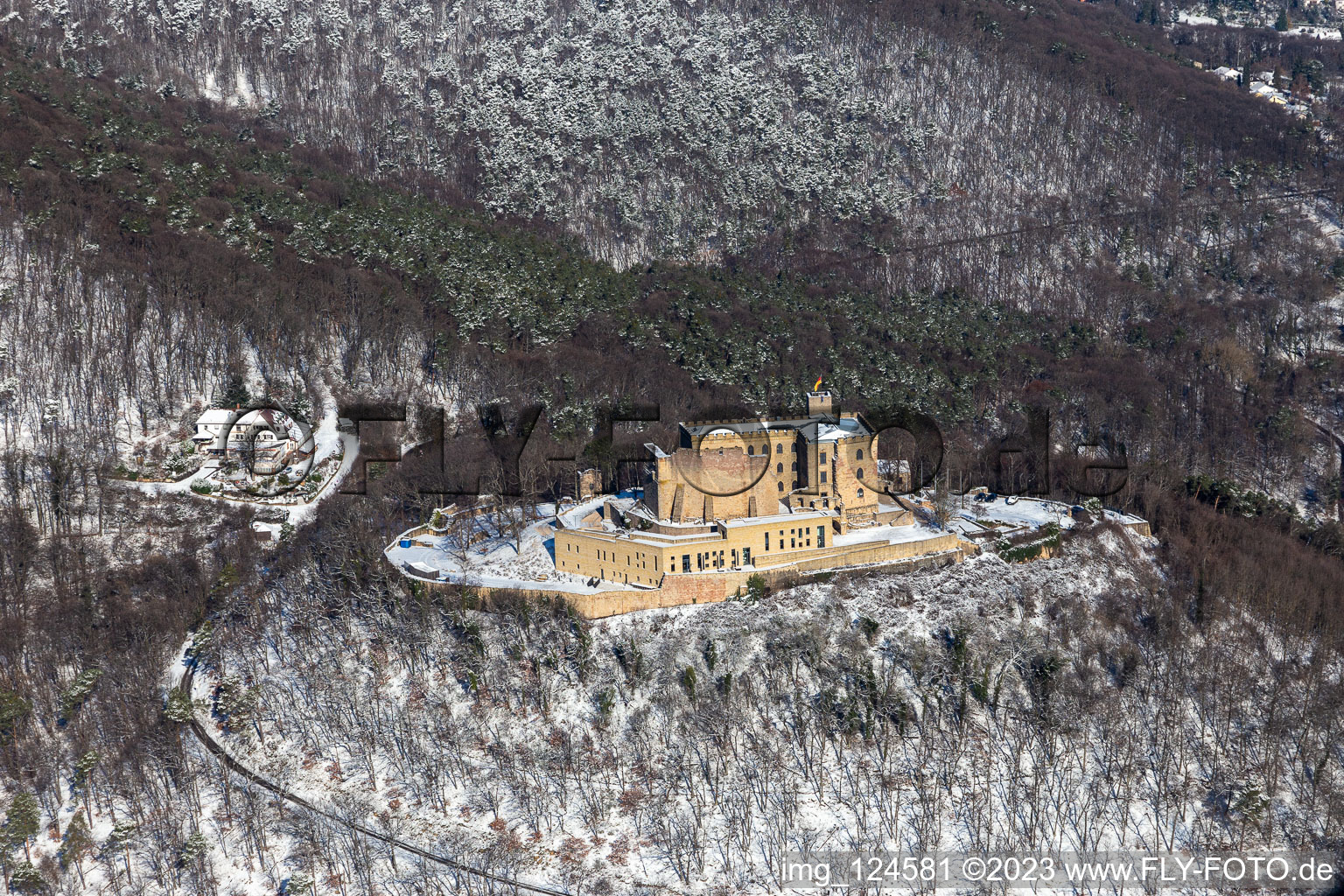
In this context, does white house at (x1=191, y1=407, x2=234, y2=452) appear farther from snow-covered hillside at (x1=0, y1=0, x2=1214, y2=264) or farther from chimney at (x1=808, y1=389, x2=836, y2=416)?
snow-covered hillside at (x1=0, y1=0, x2=1214, y2=264)

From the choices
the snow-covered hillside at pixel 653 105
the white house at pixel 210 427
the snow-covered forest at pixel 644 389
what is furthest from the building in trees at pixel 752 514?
the snow-covered hillside at pixel 653 105

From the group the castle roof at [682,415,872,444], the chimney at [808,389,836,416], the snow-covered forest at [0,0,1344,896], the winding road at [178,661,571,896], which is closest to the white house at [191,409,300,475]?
the snow-covered forest at [0,0,1344,896]

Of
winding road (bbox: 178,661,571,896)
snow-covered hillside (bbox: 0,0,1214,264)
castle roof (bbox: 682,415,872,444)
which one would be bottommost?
winding road (bbox: 178,661,571,896)

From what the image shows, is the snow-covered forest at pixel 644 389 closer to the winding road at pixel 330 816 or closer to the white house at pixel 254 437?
the winding road at pixel 330 816

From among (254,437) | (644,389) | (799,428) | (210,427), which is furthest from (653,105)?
(799,428)

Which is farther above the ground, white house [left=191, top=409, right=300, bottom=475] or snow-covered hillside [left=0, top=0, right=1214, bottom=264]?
snow-covered hillside [left=0, top=0, right=1214, bottom=264]

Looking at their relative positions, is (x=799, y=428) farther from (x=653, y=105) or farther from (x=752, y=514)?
(x=653, y=105)

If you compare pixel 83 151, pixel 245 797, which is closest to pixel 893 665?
pixel 245 797

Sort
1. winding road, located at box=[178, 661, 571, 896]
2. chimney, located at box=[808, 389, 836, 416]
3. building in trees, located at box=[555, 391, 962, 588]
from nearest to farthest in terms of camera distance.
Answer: winding road, located at box=[178, 661, 571, 896], building in trees, located at box=[555, 391, 962, 588], chimney, located at box=[808, 389, 836, 416]

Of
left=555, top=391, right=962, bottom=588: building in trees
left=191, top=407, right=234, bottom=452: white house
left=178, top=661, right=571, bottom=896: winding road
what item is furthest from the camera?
left=191, top=407, right=234, bottom=452: white house
